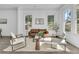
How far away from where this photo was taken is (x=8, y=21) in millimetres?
9391

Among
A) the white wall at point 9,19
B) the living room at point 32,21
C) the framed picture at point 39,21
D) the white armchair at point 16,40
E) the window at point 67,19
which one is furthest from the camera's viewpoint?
the framed picture at point 39,21

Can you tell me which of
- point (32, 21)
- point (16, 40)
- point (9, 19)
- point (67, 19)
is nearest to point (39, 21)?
point (32, 21)

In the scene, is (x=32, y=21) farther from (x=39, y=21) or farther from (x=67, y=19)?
(x=67, y=19)

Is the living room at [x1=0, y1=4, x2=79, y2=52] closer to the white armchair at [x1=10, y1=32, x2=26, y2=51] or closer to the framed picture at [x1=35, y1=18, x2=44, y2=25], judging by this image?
the framed picture at [x1=35, y1=18, x2=44, y2=25]

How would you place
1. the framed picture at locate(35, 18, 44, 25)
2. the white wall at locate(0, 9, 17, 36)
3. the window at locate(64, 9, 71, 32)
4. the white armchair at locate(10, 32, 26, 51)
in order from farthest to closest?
the framed picture at locate(35, 18, 44, 25)
the white wall at locate(0, 9, 17, 36)
the window at locate(64, 9, 71, 32)
the white armchair at locate(10, 32, 26, 51)

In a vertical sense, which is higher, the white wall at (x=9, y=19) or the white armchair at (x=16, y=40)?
the white wall at (x=9, y=19)

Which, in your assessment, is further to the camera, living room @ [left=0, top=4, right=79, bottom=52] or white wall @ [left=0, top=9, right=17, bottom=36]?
white wall @ [left=0, top=9, right=17, bottom=36]

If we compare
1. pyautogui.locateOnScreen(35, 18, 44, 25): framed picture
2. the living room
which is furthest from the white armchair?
pyautogui.locateOnScreen(35, 18, 44, 25): framed picture

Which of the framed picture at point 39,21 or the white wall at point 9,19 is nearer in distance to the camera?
the white wall at point 9,19

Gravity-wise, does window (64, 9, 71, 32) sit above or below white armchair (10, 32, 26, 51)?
above

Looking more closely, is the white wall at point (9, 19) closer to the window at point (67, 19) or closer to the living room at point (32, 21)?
the living room at point (32, 21)

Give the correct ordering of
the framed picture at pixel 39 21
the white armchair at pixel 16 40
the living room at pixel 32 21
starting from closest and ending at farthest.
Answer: the white armchair at pixel 16 40, the living room at pixel 32 21, the framed picture at pixel 39 21

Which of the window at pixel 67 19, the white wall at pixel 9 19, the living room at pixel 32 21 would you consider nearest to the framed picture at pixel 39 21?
the living room at pixel 32 21
